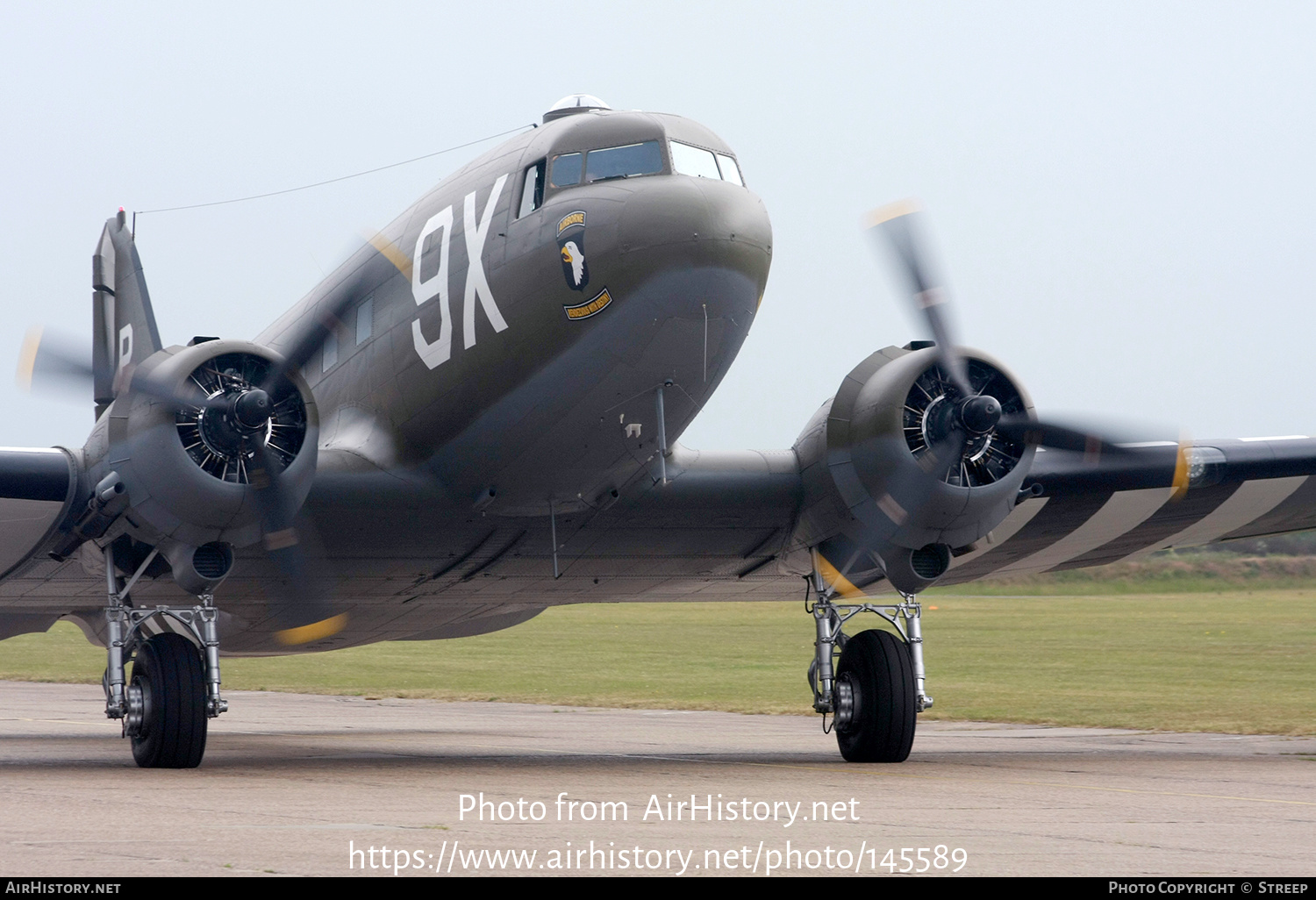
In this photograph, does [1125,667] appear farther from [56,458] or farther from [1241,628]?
[56,458]

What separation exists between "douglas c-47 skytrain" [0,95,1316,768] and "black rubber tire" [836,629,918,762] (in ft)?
0.09

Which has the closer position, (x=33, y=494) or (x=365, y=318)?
(x=33, y=494)

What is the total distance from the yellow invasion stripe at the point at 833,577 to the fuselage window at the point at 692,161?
15.6ft

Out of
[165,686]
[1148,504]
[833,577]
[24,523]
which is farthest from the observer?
[1148,504]

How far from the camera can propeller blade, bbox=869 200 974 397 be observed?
13875mm

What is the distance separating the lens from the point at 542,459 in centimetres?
1388

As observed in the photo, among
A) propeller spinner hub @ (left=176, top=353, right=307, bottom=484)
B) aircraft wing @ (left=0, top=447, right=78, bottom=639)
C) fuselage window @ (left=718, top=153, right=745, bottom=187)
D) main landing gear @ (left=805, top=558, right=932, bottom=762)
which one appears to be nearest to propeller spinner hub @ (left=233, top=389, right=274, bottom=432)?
propeller spinner hub @ (left=176, top=353, right=307, bottom=484)

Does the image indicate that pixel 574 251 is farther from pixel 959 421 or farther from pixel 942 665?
pixel 942 665

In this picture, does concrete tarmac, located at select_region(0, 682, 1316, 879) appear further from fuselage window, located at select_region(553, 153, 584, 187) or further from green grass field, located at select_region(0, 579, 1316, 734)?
green grass field, located at select_region(0, 579, 1316, 734)

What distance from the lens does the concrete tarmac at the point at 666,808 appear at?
768 centimetres

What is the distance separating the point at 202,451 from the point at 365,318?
2857 mm

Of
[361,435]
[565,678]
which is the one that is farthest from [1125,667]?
[361,435]

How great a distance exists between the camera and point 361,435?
14844mm

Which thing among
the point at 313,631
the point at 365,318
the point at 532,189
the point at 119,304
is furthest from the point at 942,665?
the point at 532,189
